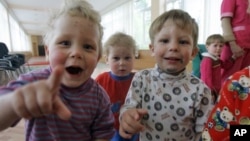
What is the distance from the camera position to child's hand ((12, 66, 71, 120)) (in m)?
0.41

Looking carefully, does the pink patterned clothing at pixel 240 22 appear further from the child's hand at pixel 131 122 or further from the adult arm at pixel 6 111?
the adult arm at pixel 6 111

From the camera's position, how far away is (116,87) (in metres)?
1.41

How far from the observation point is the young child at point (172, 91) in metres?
0.84

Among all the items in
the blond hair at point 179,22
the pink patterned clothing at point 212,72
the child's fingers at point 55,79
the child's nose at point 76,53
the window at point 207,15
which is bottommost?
the pink patterned clothing at point 212,72

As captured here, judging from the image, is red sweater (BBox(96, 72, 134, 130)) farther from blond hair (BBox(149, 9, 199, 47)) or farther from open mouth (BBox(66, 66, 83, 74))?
open mouth (BBox(66, 66, 83, 74))

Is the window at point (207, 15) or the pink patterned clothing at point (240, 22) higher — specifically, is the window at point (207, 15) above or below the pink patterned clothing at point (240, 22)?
above

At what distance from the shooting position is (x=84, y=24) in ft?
2.41

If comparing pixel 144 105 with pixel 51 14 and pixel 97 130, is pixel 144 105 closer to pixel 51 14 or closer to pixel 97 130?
pixel 97 130

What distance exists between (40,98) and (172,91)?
570mm

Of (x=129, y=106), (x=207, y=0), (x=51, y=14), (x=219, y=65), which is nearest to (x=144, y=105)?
(x=129, y=106)

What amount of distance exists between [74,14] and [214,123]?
0.57 m

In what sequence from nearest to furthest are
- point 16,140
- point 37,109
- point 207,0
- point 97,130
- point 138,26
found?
point 37,109 < point 97,130 < point 16,140 < point 207,0 < point 138,26

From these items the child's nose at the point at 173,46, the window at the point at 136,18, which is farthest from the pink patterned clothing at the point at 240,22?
the window at the point at 136,18

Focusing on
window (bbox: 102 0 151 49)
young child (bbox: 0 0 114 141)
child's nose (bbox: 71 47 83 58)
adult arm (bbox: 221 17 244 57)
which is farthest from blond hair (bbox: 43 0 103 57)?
window (bbox: 102 0 151 49)
